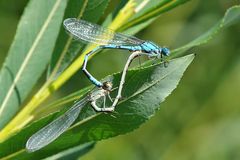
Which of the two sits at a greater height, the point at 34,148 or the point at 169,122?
the point at 34,148

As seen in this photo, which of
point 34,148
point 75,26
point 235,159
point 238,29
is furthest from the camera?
point 238,29

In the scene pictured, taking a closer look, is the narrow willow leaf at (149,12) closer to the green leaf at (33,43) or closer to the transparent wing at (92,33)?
the transparent wing at (92,33)

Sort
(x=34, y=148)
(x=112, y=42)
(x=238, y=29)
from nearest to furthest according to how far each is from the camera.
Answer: (x=34, y=148), (x=112, y=42), (x=238, y=29)

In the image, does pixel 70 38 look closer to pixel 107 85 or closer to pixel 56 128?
pixel 107 85

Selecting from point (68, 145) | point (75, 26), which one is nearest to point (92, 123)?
point (68, 145)

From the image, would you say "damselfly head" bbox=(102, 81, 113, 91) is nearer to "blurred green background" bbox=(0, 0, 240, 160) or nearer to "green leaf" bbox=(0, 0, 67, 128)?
"green leaf" bbox=(0, 0, 67, 128)

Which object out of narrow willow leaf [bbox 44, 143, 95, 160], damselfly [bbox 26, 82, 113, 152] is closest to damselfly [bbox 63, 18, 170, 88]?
damselfly [bbox 26, 82, 113, 152]

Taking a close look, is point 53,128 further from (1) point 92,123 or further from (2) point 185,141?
(2) point 185,141
